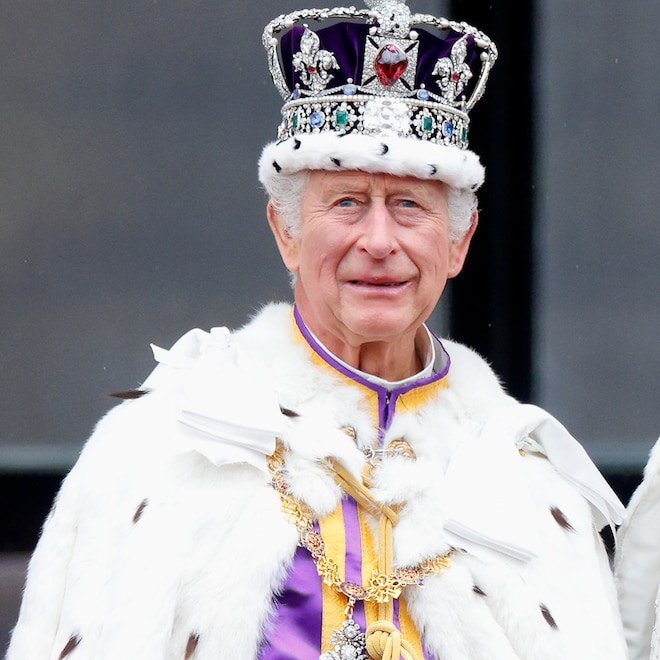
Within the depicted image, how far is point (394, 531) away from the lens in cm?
253

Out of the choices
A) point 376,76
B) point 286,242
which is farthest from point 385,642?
point 376,76

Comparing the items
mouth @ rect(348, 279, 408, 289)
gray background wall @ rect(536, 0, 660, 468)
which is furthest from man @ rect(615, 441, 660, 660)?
gray background wall @ rect(536, 0, 660, 468)

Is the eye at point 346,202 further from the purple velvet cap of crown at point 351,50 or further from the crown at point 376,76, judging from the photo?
A: the purple velvet cap of crown at point 351,50

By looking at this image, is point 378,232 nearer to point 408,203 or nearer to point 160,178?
point 408,203

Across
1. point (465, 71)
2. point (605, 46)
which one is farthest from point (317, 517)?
point (605, 46)

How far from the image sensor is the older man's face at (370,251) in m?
2.61

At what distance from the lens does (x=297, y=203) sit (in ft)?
8.91

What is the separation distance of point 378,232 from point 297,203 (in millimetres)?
215

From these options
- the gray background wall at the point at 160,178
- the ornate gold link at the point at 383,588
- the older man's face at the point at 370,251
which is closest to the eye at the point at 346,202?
the older man's face at the point at 370,251

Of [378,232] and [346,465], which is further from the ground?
[378,232]

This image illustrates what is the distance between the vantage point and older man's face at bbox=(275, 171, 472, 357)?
103 inches

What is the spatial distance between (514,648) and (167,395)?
2.70 feet

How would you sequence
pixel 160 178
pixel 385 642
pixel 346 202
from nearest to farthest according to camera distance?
pixel 385 642 → pixel 346 202 → pixel 160 178

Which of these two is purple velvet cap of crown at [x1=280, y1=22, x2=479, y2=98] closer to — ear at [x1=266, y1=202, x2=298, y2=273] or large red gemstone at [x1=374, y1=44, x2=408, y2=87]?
large red gemstone at [x1=374, y1=44, x2=408, y2=87]
